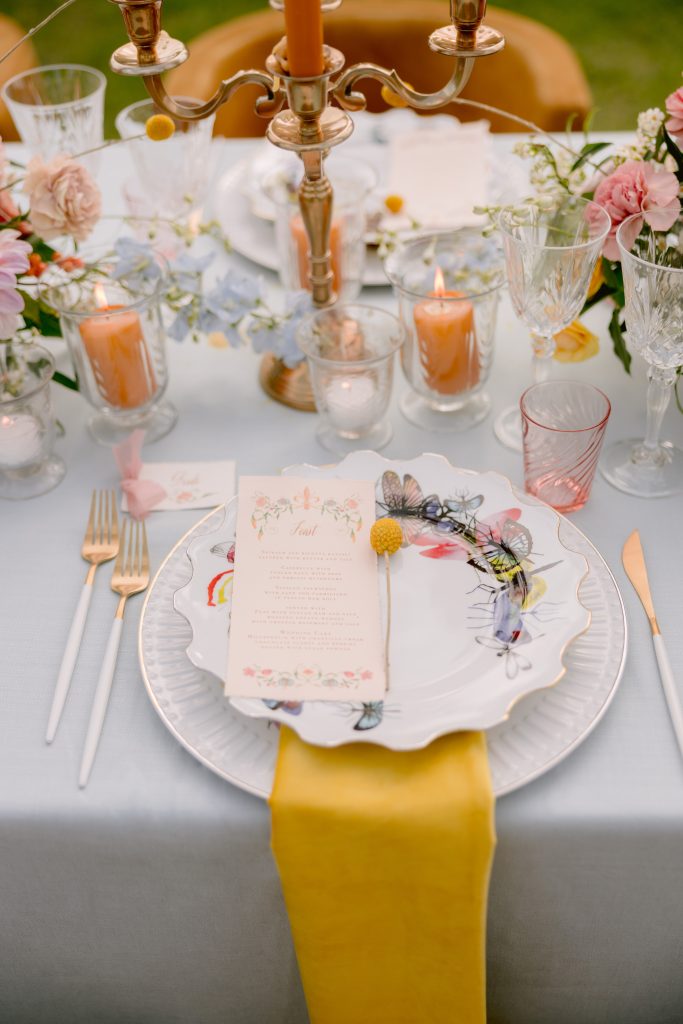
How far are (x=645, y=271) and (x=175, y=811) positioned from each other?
2.19 feet

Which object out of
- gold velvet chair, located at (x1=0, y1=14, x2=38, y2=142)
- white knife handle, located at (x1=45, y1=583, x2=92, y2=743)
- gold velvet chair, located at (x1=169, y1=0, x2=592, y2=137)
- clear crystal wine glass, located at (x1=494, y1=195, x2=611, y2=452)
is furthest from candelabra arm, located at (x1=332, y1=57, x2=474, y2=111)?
gold velvet chair, located at (x1=0, y1=14, x2=38, y2=142)

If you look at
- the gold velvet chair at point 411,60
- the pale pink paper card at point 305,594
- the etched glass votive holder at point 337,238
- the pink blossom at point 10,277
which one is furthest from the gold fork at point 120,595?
the gold velvet chair at point 411,60

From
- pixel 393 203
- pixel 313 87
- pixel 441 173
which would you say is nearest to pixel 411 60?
pixel 441 173

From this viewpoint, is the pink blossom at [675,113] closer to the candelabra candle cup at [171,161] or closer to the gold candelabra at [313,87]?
the gold candelabra at [313,87]

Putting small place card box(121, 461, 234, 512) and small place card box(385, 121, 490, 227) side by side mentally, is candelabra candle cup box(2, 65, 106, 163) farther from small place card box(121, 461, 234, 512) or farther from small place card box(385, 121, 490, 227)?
small place card box(121, 461, 234, 512)

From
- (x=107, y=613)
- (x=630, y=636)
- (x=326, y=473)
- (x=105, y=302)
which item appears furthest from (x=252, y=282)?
(x=630, y=636)

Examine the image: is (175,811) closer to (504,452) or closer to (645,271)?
(504,452)

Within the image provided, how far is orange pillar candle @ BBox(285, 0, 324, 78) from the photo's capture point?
2.91 feet

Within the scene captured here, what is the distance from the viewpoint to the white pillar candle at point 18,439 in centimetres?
101

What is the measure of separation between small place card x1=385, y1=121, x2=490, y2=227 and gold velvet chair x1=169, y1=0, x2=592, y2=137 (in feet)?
1.32

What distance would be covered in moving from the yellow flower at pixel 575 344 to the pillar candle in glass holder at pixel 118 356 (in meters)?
0.52

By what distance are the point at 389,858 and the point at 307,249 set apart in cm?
82

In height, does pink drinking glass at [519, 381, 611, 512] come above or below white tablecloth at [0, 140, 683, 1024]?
above

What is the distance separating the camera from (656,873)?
74cm
